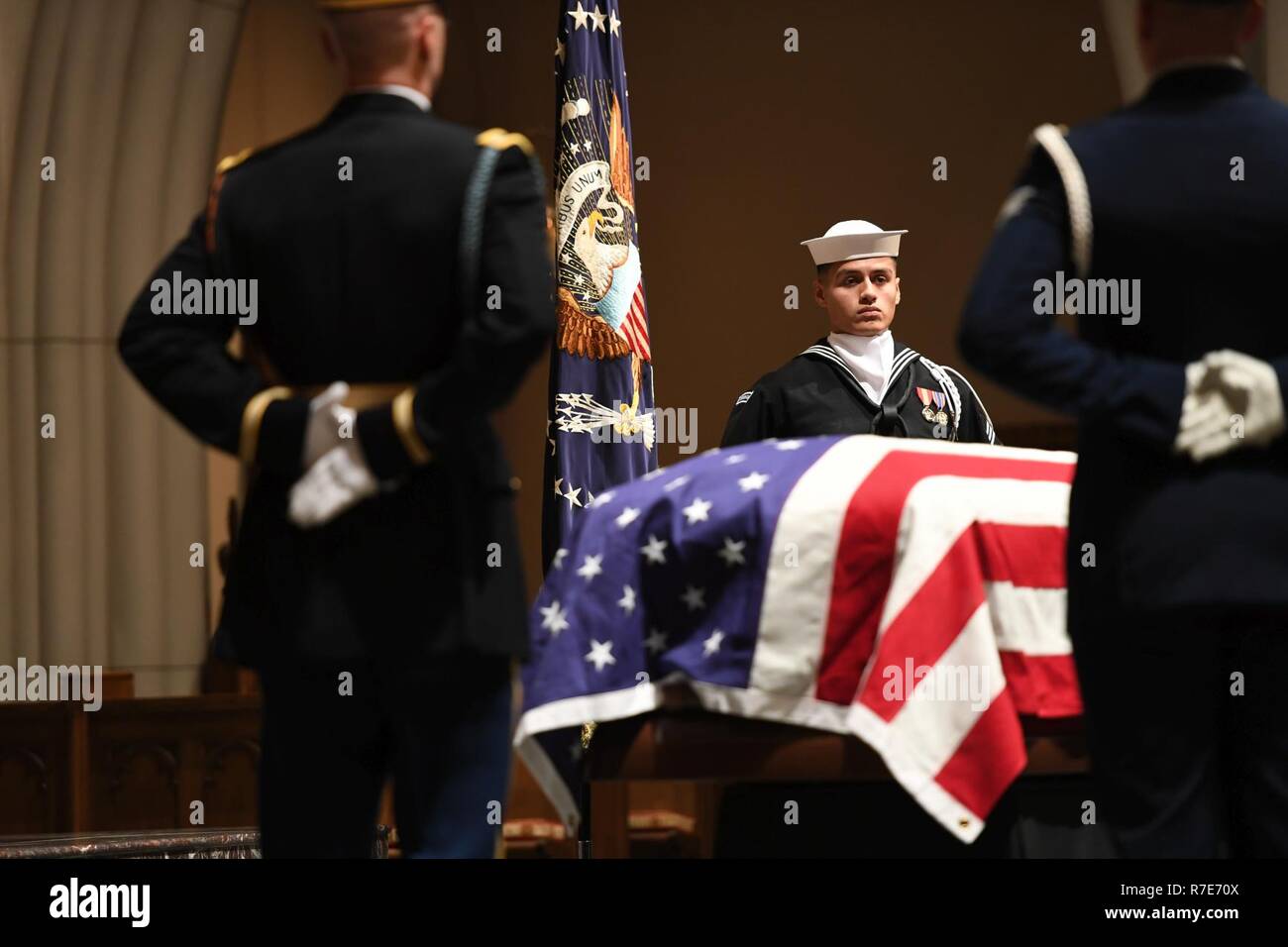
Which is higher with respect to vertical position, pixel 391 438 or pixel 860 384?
pixel 860 384

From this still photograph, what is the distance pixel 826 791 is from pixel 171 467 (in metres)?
4.01

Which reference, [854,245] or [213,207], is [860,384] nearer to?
[854,245]

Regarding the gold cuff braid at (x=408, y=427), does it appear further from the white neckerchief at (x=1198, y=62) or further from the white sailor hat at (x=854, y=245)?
the white sailor hat at (x=854, y=245)

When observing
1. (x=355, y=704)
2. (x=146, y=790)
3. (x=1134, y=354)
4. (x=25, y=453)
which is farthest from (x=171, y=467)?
(x=1134, y=354)

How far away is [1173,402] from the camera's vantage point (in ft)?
8.14

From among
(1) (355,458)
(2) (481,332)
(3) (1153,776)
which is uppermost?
(2) (481,332)

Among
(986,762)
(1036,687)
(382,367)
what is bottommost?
(986,762)

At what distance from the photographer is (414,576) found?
262cm

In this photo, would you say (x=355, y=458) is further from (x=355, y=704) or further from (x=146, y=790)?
(x=146, y=790)

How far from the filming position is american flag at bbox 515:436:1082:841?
354 centimetres

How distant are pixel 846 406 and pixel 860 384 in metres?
0.08

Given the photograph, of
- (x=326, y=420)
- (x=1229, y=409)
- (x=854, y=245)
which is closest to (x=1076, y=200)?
(x=1229, y=409)

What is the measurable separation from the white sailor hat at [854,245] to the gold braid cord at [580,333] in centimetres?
67

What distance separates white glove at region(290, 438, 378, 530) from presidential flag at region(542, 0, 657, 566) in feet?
9.53
